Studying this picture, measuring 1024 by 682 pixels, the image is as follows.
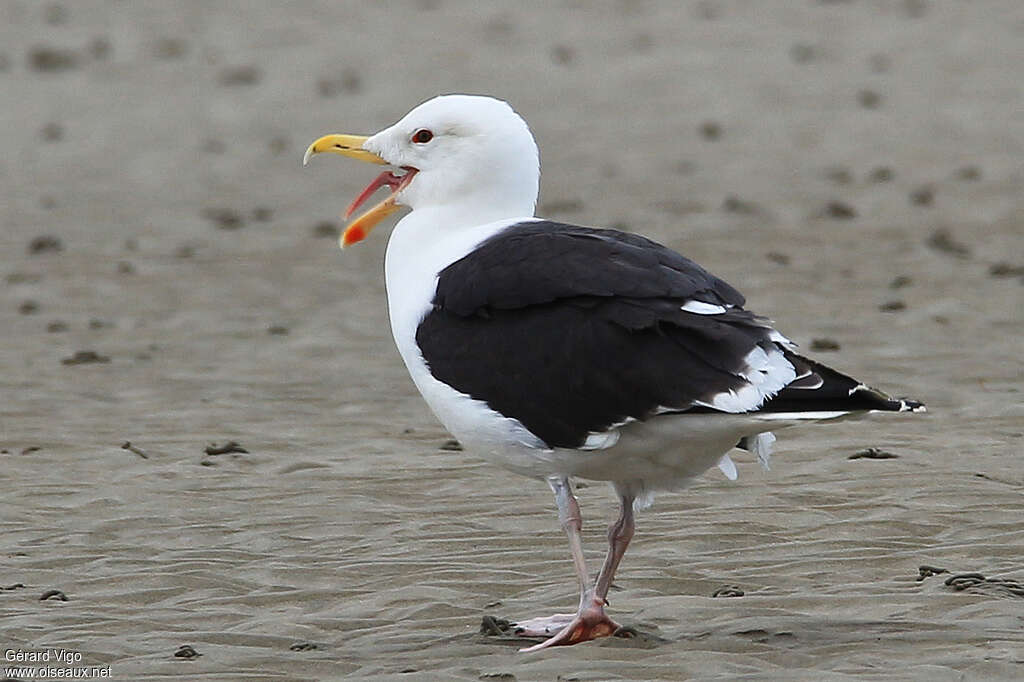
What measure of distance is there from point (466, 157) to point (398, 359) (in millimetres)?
4502

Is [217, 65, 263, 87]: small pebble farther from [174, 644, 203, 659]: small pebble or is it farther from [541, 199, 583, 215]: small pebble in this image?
[174, 644, 203, 659]: small pebble

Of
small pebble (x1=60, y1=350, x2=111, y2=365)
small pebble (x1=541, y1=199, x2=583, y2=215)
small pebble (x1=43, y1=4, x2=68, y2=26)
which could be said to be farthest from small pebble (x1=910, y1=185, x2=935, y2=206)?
small pebble (x1=43, y1=4, x2=68, y2=26)

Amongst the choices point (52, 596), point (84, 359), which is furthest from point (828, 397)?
point (84, 359)

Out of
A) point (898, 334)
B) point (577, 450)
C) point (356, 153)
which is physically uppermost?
point (356, 153)

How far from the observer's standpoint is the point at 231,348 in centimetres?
1153

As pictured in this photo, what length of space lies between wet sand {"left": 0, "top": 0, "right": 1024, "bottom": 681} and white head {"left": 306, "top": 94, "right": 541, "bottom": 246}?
4.50 feet

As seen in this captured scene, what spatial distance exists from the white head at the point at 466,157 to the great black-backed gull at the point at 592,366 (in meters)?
0.20

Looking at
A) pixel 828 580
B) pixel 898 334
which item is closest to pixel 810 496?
pixel 828 580

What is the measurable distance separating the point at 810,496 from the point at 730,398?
2429mm

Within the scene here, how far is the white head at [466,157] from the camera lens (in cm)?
684

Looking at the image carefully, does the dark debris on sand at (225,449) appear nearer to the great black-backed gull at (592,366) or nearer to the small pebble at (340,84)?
the great black-backed gull at (592,366)

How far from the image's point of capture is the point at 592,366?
234 inches

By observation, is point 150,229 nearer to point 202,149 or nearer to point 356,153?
point 202,149

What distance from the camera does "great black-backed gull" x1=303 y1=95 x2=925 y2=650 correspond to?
18.7 feet
